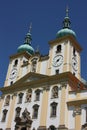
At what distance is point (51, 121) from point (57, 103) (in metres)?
2.56

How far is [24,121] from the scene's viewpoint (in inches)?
1409

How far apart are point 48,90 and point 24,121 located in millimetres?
5520

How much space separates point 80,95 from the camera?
111ft

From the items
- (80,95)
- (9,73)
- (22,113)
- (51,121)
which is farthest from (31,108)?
(9,73)

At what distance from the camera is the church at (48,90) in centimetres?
3325

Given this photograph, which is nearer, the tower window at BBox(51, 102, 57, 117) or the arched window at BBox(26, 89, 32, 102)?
the tower window at BBox(51, 102, 57, 117)

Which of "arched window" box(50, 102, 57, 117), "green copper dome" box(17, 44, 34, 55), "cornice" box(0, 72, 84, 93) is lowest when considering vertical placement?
"arched window" box(50, 102, 57, 117)

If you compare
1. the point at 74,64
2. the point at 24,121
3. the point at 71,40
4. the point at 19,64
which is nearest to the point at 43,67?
the point at 74,64

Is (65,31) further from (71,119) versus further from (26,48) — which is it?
(71,119)

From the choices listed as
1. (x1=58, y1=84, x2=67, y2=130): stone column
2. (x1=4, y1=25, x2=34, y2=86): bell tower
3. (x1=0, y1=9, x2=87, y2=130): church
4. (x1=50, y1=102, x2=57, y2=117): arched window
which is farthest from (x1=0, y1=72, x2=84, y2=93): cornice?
(x1=50, y1=102, x2=57, y2=117): arched window

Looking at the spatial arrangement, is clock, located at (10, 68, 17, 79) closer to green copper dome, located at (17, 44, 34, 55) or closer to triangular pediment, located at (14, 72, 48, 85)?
triangular pediment, located at (14, 72, 48, 85)

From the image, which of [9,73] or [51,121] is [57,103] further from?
[9,73]

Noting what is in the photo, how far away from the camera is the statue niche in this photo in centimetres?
3529

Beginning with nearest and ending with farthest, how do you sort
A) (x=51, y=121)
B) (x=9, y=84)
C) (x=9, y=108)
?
(x=51, y=121) < (x=9, y=108) < (x=9, y=84)
